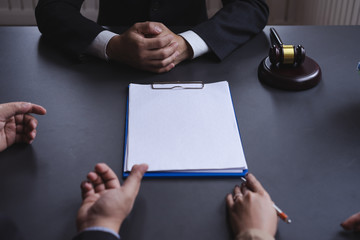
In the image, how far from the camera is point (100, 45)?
1.19 metres

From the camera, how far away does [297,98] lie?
1018mm

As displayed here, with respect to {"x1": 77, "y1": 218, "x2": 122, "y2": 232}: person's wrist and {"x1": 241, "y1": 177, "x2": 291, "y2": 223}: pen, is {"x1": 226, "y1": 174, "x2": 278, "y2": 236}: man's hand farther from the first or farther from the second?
{"x1": 77, "y1": 218, "x2": 122, "y2": 232}: person's wrist

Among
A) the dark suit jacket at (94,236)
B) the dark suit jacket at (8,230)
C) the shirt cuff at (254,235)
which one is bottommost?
the dark suit jacket at (8,230)

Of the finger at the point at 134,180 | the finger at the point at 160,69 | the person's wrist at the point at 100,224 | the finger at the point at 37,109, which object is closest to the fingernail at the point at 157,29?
the finger at the point at 160,69

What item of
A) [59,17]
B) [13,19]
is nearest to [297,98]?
[59,17]

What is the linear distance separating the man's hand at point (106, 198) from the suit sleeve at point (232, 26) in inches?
24.0

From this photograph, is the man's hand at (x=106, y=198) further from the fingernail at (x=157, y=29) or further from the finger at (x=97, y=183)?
the fingernail at (x=157, y=29)

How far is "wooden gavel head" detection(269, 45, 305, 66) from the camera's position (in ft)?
3.49

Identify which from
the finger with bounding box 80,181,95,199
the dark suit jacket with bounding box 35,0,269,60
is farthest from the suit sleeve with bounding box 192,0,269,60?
the finger with bounding box 80,181,95,199

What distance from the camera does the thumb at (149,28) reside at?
3.82 feet

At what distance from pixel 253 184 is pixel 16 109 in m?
0.56

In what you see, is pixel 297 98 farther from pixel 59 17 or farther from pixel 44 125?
pixel 59 17

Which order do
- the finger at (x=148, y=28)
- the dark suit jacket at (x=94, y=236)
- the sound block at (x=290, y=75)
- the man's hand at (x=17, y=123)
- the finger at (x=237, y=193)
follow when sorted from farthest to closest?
the finger at (x=148, y=28)
the sound block at (x=290, y=75)
the man's hand at (x=17, y=123)
the finger at (x=237, y=193)
the dark suit jacket at (x=94, y=236)

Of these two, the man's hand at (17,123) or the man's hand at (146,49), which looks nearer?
the man's hand at (17,123)
